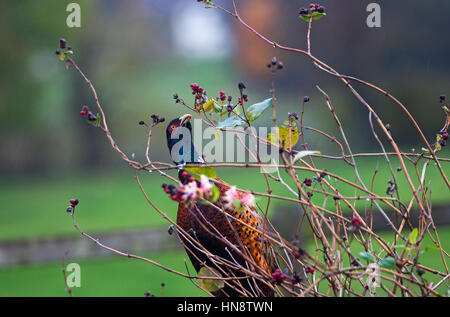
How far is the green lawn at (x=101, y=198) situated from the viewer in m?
5.59

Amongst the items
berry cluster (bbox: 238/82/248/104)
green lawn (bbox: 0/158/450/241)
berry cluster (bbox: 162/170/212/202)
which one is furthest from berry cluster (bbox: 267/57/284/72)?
green lawn (bbox: 0/158/450/241)

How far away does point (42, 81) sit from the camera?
30.1 ft

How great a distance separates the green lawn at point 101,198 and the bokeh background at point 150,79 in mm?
44

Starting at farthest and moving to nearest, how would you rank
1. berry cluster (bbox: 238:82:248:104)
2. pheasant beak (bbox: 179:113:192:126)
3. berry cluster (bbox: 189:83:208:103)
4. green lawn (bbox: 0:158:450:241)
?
green lawn (bbox: 0:158:450:241) < pheasant beak (bbox: 179:113:192:126) < berry cluster (bbox: 189:83:208:103) < berry cluster (bbox: 238:82:248:104)

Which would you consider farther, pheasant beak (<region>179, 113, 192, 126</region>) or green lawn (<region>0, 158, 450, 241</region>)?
green lawn (<region>0, 158, 450, 241</region>)

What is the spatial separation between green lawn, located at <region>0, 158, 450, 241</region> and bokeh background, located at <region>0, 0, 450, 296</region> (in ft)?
0.15

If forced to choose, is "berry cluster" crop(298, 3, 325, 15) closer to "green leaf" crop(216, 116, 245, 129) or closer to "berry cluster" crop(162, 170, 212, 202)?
"green leaf" crop(216, 116, 245, 129)

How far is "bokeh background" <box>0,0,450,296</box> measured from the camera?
26.7 ft

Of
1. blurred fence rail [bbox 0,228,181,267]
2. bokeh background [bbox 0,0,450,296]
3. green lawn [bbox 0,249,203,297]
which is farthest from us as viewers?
bokeh background [bbox 0,0,450,296]

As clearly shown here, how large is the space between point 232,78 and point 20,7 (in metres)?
3.79

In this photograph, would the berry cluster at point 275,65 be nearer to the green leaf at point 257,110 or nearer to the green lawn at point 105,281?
the green leaf at point 257,110

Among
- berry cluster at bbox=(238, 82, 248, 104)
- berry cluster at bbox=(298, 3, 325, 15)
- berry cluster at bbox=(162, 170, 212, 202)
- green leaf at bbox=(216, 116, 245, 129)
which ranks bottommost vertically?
berry cluster at bbox=(162, 170, 212, 202)

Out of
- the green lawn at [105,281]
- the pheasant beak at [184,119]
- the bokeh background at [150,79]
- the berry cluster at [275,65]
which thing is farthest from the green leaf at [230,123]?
the bokeh background at [150,79]
